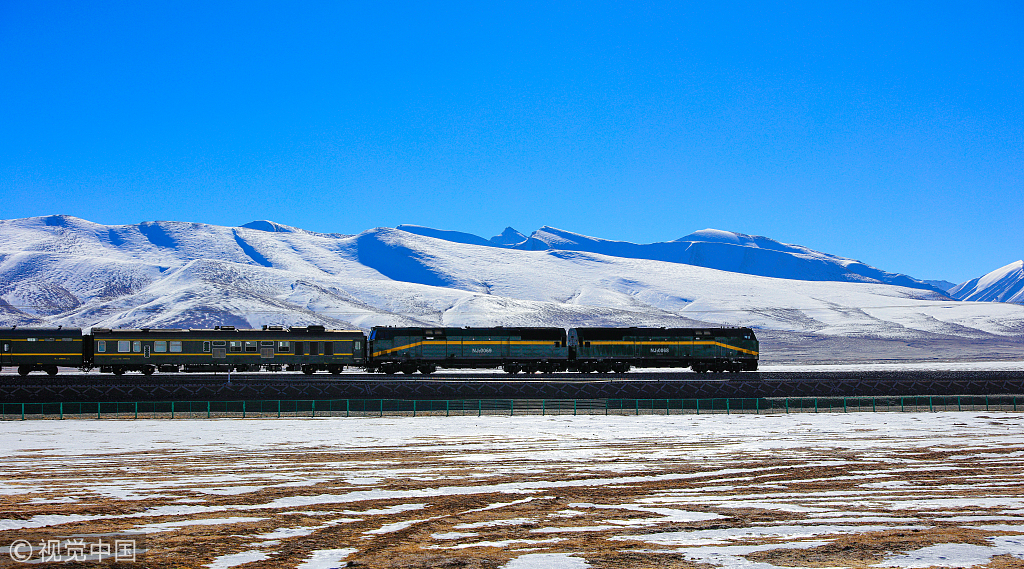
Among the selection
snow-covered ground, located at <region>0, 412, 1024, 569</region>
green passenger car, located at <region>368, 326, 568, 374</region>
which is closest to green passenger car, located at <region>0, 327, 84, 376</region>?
green passenger car, located at <region>368, 326, 568, 374</region>

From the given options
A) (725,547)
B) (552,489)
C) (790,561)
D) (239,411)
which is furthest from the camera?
(239,411)

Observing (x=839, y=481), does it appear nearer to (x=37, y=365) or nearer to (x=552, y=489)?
(x=552, y=489)

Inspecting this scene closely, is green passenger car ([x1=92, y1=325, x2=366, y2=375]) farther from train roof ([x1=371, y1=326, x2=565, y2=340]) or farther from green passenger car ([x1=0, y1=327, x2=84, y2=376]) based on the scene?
train roof ([x1=371, y1=326, x2=565, y2=340])

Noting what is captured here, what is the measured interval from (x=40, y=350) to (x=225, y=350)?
1517 centimetres

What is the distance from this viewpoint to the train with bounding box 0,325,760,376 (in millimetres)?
60438

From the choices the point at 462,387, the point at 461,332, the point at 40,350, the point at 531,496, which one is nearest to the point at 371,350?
the point at 461,332

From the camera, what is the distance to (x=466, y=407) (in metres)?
43.9

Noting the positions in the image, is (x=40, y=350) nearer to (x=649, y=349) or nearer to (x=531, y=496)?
(x=649, y=349)

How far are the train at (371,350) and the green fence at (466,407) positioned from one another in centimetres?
1687

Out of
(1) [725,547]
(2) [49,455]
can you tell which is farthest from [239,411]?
(1) [725,547]

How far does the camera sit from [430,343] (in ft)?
205

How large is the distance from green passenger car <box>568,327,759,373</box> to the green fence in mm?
16591

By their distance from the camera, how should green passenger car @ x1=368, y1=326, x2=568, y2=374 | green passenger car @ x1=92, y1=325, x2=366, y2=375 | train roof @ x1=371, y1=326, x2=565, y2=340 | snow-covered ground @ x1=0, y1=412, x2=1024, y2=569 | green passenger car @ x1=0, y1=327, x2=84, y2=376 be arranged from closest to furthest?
snow-covered ground @ x1=0, y1=412, x2=1024, y2=569 → green passenger car @ x1=92, y1=325, x2=366, y2=375 → green passenger car @ x1=0, y1=327, x2=84, y2=376 → green passenger car @ x1=368, y1=326, x2=568, y2=374 → train roof @ x1=371, y1=326, x2=565, y2=340

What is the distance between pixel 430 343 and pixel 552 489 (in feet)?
143
